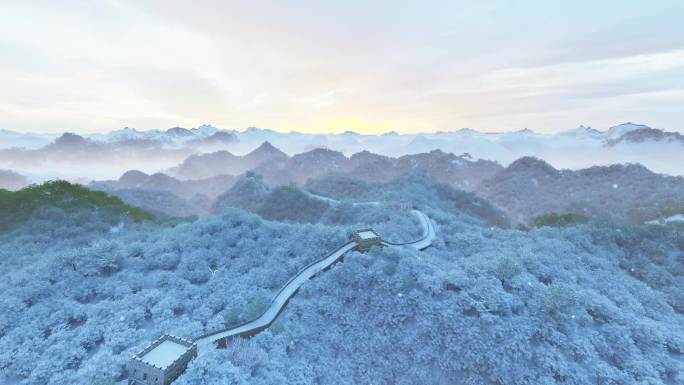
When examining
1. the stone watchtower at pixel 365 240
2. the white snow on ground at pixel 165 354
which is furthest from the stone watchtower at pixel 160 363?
the stone watchtower at pixel 365 240

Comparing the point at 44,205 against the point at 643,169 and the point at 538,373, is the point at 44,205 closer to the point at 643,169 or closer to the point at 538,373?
the point at 538,373

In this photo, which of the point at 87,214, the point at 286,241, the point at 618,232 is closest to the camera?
the point at 286,241

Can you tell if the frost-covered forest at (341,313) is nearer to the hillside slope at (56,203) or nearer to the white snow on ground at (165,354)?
the white snow on ground at (165,354)

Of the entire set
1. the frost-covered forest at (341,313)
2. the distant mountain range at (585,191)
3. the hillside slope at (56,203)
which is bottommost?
the distant mountain range at (585,191)

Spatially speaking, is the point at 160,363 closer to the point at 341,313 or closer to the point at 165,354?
the point at 165,354

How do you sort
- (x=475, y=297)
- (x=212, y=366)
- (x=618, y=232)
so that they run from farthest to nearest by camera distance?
(x=618, y=232) < (x=475, y=297) < (x=212, y=366)

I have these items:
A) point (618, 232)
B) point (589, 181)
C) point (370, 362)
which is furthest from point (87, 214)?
point (589, 181)

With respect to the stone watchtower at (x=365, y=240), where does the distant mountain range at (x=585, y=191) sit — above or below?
below
